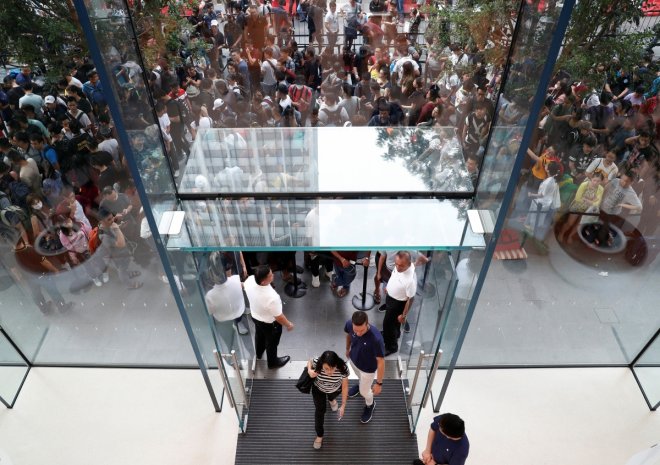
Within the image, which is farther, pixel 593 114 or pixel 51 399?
pixel 593 114

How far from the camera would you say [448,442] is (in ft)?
11.1

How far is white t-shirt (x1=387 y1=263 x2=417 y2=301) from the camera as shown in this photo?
434cm

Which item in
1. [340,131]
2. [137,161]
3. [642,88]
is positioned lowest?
[642,88]

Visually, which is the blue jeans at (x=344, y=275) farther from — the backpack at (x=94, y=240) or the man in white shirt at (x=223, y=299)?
the backpack at (x=94, y=240)

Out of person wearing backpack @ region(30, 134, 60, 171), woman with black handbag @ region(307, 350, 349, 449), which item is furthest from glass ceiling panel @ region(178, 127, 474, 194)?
person wearing backpack @ region(30, 134, 60, 171)

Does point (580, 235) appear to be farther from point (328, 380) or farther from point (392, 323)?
point (328, 380)

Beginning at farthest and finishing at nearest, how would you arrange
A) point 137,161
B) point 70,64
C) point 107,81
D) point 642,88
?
point 642,88
point 70,64
point 137,161
point 107,81

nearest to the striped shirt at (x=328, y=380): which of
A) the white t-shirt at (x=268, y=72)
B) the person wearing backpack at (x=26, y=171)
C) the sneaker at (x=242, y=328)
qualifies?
the sneaker at (x=242, y=328)

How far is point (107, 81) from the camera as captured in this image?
2.52 meters

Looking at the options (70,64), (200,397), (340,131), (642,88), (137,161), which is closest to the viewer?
(137,161)

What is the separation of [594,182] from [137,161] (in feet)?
15.2

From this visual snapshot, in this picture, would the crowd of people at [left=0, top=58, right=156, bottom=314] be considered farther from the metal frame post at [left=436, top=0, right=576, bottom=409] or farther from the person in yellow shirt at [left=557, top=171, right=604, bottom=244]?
the person in yellow shirt at [left=557, top=171, right=604, bottom=244]

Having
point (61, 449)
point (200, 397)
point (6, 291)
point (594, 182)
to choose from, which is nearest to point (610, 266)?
point (594, 182)

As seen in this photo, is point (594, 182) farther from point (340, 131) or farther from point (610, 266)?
point (340, 131)
